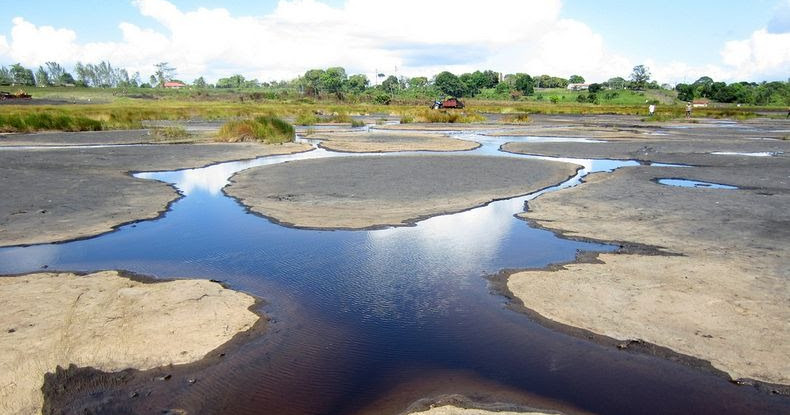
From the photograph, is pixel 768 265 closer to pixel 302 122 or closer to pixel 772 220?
pixel 772 220

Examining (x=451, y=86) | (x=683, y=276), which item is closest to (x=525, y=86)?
(x=451, y=86)

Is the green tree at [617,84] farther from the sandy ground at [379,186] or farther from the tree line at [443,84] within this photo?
the sandy ground at [379,186]

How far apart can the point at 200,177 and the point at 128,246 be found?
357 inches

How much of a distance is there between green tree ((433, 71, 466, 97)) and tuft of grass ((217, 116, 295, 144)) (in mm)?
123155

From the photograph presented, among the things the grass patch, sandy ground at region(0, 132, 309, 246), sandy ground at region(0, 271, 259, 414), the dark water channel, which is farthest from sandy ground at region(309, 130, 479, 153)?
the grass patch

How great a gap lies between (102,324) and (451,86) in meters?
155

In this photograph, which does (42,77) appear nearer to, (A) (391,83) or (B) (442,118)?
(A) (391,83)

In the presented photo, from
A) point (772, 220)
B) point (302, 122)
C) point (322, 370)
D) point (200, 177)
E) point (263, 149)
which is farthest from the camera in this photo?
point (302, 122)

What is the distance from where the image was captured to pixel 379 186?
16.1 meters

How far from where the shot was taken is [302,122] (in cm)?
5075

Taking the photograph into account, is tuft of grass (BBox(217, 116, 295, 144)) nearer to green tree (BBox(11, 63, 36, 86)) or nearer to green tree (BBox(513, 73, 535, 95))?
green tree (BBox(513, 73, 535, 95))

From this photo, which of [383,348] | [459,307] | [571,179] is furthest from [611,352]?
[571,179]

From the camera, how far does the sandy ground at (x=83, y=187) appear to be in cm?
1146

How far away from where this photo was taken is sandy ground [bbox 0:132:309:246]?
37.6ft
